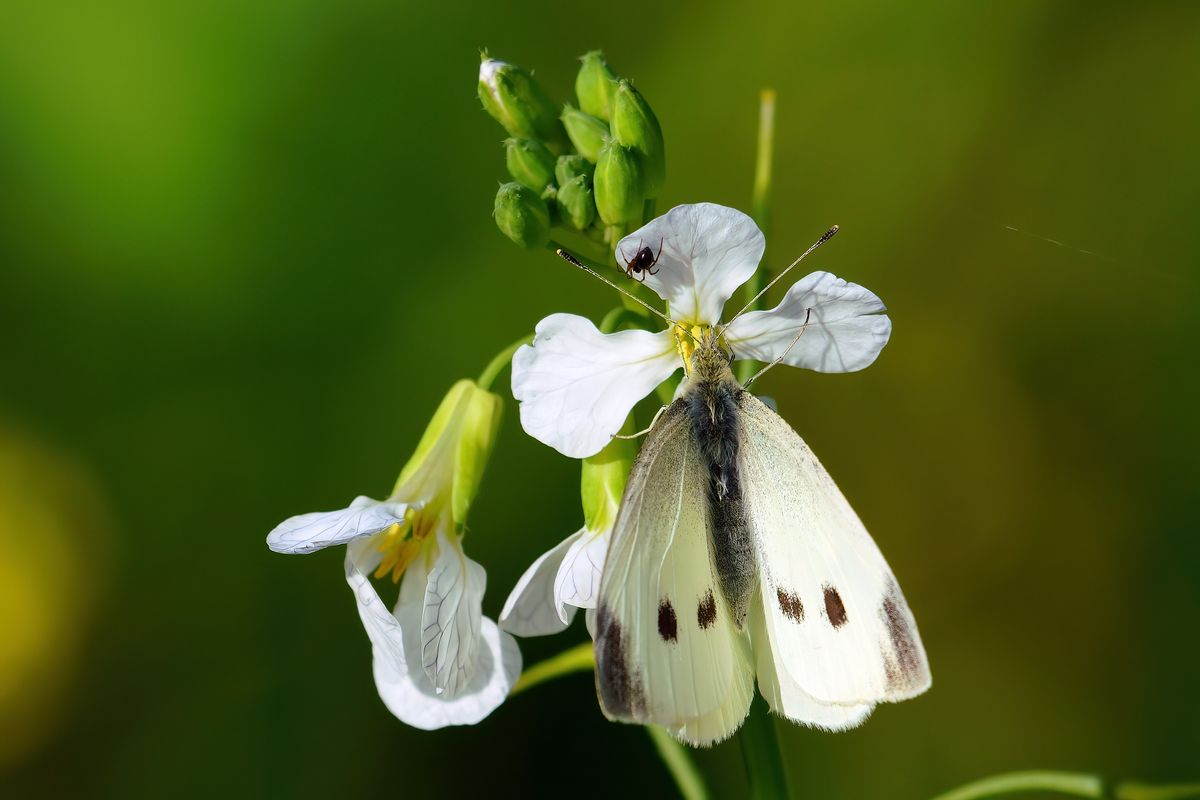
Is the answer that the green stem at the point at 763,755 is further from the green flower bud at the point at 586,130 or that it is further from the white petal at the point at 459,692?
the green flower bud at the point at 586,130

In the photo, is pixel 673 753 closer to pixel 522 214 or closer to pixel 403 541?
pixel 403 541

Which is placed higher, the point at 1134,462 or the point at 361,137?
the point at 361,137

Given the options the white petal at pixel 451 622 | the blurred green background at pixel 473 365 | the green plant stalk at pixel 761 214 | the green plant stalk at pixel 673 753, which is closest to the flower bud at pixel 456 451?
the white petal at pixel 451 622

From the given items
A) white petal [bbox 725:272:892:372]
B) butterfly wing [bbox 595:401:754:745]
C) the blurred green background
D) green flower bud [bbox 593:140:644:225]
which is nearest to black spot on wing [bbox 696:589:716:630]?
butterfly wing [bbox 595:401:754:745]

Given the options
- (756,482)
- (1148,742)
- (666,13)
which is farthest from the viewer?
(666,13)

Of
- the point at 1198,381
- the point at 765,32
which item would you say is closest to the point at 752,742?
the point at 1198,381

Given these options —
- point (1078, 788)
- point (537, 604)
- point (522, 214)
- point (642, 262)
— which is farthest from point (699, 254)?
point (1078, 788)

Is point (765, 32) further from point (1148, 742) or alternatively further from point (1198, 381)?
point (1148, 742)

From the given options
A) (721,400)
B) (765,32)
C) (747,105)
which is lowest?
(721,400)
